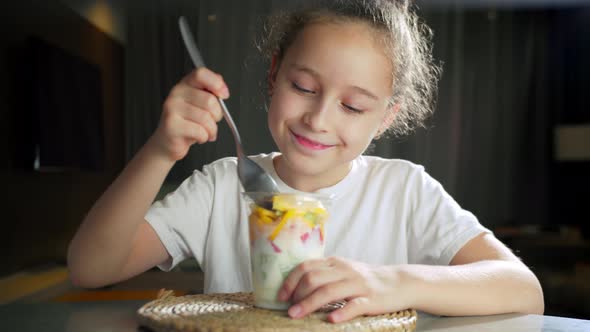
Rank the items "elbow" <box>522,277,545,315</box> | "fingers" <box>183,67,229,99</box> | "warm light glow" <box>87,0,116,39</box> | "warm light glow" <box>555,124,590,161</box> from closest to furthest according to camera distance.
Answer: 1. "fingers" <box>183,67,229,99</box>
2. "elbow" <box>522,277,545,315</box>
3. "warm light glow" <box>87,0,116,39</box>
4. "warm light glow" <box>555,124,590,161</box>

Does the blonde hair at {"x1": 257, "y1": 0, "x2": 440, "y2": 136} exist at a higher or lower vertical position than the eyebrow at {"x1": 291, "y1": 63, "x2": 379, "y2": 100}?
higher

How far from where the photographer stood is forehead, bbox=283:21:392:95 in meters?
1.12

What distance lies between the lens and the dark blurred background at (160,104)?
2.90m

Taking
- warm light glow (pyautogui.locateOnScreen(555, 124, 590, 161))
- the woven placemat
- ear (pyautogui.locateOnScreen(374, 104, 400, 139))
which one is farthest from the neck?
warm light glow (pyautogui.locateOnScreen(555, 124, 590, 161))

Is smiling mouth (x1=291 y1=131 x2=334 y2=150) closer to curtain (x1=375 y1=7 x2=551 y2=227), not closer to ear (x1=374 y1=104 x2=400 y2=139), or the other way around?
ear (x1=374 y1=104 x2=400 y2=139)

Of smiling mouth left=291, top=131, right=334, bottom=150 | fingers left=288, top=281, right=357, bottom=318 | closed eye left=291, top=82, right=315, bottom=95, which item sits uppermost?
closed eye left=291, top=82, right=315, bottom=95

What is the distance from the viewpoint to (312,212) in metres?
0.78

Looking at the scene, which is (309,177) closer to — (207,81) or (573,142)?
(207,81)

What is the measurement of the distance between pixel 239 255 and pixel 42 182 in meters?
2.04

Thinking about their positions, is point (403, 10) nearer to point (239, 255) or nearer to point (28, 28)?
point (239, 255)

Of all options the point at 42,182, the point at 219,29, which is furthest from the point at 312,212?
the point at 42,182

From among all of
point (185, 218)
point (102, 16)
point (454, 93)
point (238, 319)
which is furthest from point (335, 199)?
point (454, 93)

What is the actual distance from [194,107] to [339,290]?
0.32 metres

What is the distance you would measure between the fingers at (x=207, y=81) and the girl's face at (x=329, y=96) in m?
0.30
